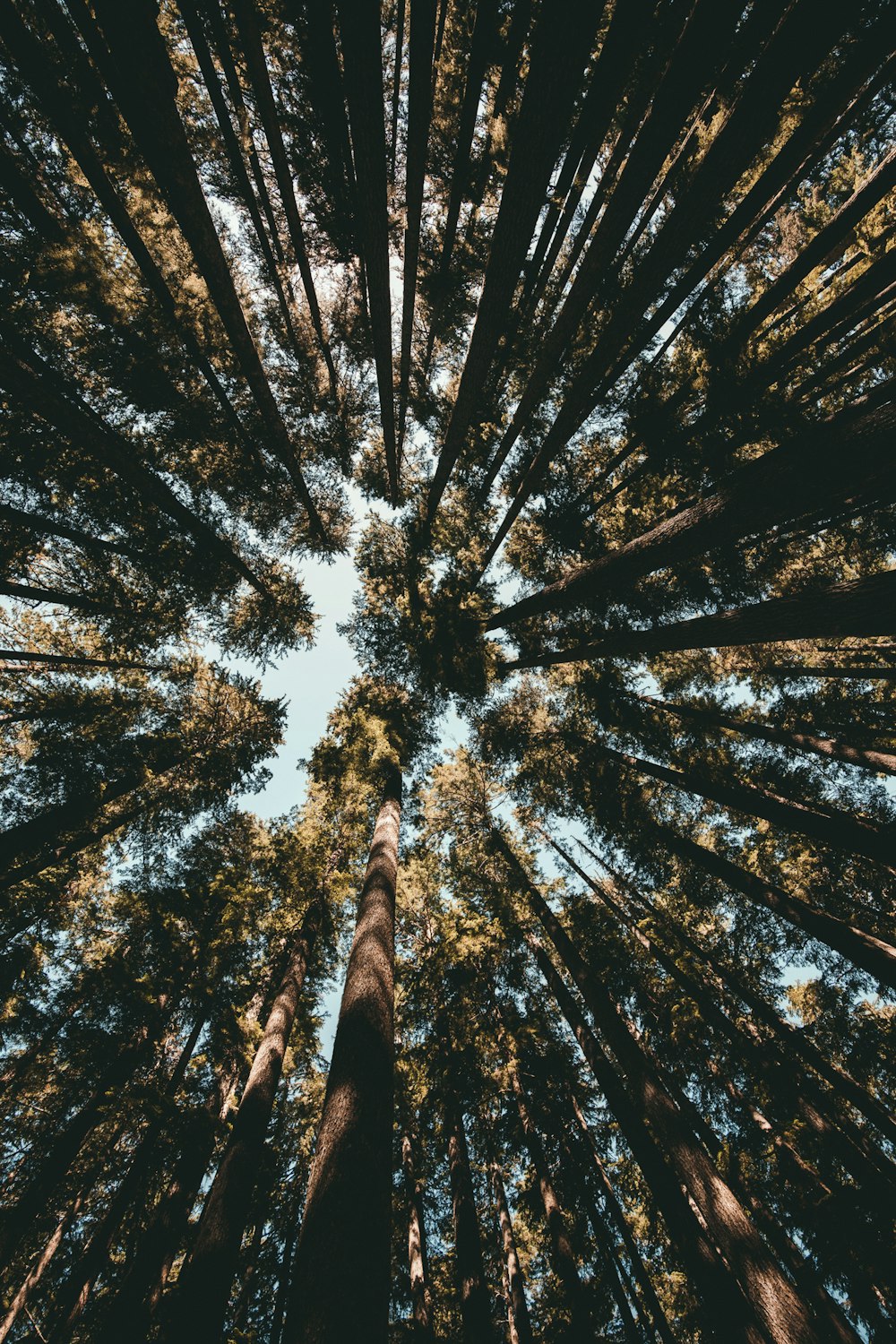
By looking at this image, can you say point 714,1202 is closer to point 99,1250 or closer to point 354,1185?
point 354,1185

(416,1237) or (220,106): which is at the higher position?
(220,106)

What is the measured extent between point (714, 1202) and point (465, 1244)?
204 inches

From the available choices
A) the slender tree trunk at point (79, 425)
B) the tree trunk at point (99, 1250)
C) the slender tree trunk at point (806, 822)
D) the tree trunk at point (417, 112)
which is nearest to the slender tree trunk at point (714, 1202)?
the slender tree trunk at point (806, 822)

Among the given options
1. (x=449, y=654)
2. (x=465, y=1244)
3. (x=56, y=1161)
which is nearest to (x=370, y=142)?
(x=449, y=654)

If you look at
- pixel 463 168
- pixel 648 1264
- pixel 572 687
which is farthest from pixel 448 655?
pixel 648 1264

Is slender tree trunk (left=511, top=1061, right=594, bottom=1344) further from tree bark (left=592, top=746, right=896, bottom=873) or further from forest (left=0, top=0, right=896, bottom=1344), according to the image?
tree bark (left=592, top=746, right=896, bottom=873)

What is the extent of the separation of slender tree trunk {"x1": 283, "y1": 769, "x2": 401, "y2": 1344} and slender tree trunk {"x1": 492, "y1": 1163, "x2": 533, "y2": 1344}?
9.06 meters

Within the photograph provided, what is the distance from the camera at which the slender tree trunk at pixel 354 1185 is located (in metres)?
2.33

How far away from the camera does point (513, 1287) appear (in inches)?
340

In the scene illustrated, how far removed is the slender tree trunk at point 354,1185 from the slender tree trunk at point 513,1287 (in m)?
9.06

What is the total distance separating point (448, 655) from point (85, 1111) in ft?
39.5

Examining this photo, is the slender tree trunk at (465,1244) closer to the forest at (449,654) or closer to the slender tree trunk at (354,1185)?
the forest at (449,654)

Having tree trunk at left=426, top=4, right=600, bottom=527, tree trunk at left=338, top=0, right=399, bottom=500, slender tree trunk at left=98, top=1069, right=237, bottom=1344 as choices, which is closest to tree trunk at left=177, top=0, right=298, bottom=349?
tree trunk at left=338, top=0, right=399, bottom=500

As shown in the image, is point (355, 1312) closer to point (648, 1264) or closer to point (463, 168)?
point (463, 168)
